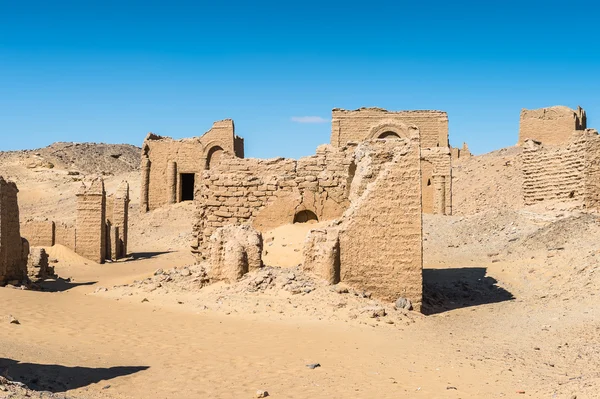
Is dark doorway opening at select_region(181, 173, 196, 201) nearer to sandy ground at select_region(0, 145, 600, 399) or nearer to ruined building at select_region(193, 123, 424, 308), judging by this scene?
sandy ground at select_region(0, 145, 600, 399)

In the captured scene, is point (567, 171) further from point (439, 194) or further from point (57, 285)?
point (57, 285)

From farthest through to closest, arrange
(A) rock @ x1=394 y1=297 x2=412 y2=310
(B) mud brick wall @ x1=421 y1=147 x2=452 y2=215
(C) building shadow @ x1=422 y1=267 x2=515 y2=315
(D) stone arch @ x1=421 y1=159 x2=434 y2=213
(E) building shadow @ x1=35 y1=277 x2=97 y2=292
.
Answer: (D) stone arch @ x1=421 y1=159 x2=434 y2=213, (B) mud brick wall @ x1=421 y1=147 x2=452 y2=215, (E) building shadow @ x1=35 y1=277 x2=97 y2=292, (C) building shadow @ x1=422 y1=267 x2=515 y2=315, (A) rock @ x1=394 y1=297 x2=412 y2=310

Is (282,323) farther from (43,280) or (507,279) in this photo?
(43,280)

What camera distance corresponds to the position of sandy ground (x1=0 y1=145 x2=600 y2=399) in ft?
20.3

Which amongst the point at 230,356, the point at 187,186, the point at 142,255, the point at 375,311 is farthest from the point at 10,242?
the point at 187,186

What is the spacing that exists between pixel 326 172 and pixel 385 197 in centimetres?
306

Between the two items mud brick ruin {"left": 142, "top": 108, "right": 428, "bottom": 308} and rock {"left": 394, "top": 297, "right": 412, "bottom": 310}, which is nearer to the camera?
rock {"left": 394, "top": 297, "right": 412, "bottom": 310}

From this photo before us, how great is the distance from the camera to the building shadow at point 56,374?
5.65m

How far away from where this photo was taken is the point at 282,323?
9.11 m

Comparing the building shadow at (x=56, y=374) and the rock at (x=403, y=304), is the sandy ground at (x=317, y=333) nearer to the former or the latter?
the building shadow at (x=56, y=374)

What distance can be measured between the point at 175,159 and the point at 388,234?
21189 mm

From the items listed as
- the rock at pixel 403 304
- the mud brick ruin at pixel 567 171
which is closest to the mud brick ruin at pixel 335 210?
the rock at pixel 403 304

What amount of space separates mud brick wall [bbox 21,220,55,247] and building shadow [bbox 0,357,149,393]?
14.5 meters

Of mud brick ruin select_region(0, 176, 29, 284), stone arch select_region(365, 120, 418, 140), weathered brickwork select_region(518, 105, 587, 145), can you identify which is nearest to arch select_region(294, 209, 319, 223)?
mud brick ruin select_region(0, 176, 29, 284)
